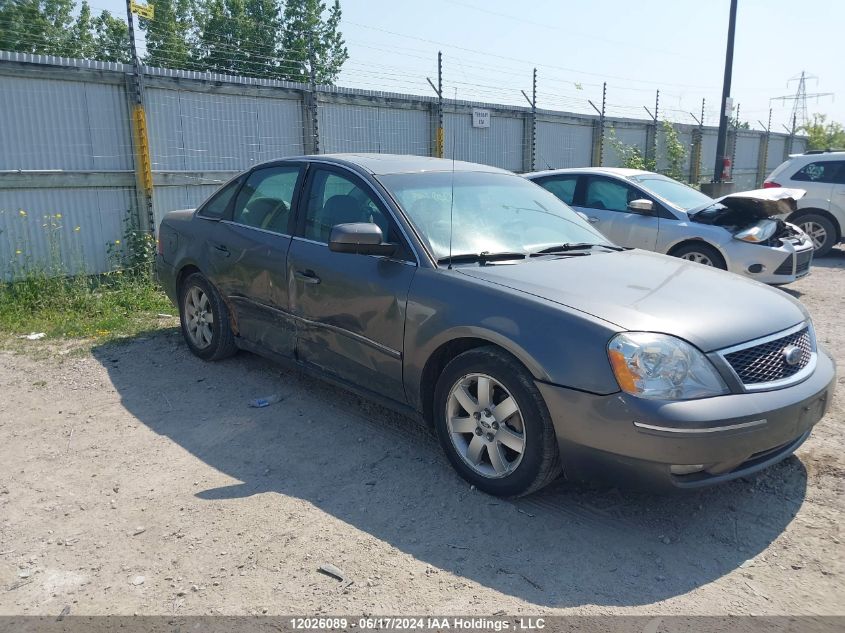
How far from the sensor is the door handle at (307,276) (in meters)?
4.57

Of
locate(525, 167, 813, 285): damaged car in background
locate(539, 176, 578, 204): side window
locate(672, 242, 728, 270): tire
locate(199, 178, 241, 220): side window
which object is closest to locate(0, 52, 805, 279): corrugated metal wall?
locate(199, 178, 241, 220): side window

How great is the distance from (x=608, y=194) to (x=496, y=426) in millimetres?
6105

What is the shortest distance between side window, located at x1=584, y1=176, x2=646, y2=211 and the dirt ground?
4417 mm

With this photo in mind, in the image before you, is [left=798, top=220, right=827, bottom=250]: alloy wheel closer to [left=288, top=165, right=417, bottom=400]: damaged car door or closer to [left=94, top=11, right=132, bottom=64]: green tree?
[left=288, top=165, right=417, bottom=400]: damaged car door

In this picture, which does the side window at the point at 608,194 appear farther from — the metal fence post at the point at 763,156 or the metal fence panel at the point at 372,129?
the metal fence post at the point at 763,156

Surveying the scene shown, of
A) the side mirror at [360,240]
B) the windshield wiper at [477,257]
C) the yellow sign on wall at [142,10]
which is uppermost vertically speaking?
the yellow sign on wall at [142,10]

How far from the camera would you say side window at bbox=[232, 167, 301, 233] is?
16.6 feet

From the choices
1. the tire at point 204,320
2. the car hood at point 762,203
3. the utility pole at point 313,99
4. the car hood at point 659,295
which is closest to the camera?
the car hood at point 659,295

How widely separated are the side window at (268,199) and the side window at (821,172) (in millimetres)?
10222

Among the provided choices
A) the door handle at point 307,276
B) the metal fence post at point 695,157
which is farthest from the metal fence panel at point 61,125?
the metal fence post at point 695,157

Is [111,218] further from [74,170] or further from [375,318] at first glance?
[375,318]

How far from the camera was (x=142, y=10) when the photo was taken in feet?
26.4

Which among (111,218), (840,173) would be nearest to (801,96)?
(840,173)

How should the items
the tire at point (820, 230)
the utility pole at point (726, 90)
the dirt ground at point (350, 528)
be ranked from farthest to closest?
1. the utility pole at point (726, 90)
2. the tire at point (820, 230)
3. the dirt ground at point (350, 528)
